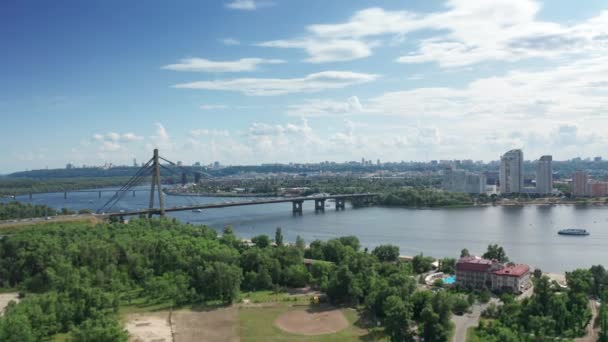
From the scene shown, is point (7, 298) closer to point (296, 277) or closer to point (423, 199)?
point (296, 277)

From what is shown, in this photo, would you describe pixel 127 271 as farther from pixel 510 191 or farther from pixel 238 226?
pixel 510 191

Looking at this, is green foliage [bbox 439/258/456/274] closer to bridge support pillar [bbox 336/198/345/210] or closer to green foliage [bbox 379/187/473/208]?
green foliage [bbox 379/187/473/208]

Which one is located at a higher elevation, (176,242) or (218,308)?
(176,242)

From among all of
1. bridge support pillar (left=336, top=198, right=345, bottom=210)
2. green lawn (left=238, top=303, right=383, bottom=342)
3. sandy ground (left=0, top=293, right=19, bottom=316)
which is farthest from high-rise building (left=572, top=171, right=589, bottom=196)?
sandy ground (left=0, top=293, right=19, bottom=316)

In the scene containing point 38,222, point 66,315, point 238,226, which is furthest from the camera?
point 238,226

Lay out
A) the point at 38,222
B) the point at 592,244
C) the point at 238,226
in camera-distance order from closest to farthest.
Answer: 1. the point at 592,244
2. the point at 38,222
3. the point at 238,226

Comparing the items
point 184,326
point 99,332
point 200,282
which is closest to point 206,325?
point 184,326

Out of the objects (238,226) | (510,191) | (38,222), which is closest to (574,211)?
(510,191)
